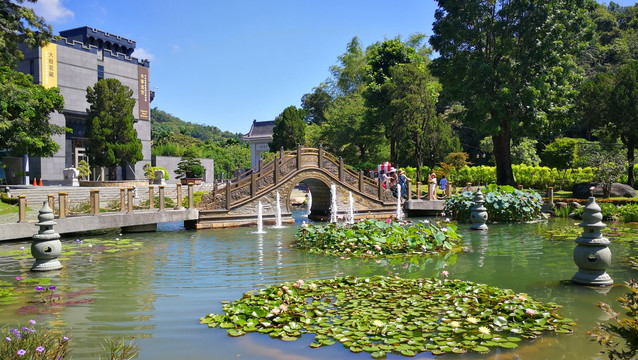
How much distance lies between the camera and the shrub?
16.8 m

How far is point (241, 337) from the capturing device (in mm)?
4840

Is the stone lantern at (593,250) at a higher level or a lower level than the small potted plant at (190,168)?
lower

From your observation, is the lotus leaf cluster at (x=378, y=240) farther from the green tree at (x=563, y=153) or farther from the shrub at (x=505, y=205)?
the green tree at (x=563, y=153)

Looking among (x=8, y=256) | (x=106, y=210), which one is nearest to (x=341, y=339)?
(x=8, y=256)

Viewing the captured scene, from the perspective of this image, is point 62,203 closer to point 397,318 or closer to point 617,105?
point 397,318

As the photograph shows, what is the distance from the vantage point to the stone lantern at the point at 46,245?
837 centimetres

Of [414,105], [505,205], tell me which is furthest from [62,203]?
[414,105]

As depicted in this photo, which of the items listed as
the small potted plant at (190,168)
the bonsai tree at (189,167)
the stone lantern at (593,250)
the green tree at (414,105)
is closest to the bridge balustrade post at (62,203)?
the stone lantern at (593,250)

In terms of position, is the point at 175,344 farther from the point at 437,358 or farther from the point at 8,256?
the point at 8,256

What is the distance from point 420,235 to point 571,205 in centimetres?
1173

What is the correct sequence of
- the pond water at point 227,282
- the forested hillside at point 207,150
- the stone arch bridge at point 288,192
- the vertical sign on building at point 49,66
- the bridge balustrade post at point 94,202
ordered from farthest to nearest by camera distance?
1. the forested hillside at point 207,150
2. the vertical sign on building at point 49,66
3. the stone arch bridge at point 288,192
4. the bridge balustrade post at point 94,202
5. the pond water at point 227,282

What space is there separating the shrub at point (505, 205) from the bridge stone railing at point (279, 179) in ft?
16.6

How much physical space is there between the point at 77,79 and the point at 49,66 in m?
2.41

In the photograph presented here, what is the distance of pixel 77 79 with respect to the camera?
109 feet
